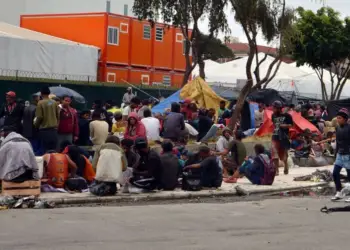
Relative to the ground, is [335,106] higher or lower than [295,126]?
higher

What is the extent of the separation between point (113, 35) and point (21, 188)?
3429cm

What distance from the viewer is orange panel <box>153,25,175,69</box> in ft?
167

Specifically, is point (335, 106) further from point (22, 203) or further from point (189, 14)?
point (22, 203)

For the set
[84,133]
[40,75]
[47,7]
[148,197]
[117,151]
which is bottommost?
[148,197]

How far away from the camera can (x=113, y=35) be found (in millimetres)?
47469

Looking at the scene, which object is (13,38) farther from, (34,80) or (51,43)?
(34,80)

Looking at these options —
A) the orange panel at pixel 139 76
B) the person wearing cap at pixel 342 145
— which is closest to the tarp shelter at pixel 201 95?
the person wearing cap at pixel 342 145

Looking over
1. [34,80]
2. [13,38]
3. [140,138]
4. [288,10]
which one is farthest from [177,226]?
[13,38]

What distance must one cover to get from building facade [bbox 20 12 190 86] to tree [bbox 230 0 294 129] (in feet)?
51.9

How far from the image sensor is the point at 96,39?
4731 centimetres

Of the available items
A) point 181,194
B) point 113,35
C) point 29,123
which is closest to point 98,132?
point 29,123

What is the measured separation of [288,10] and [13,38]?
16.3 metres

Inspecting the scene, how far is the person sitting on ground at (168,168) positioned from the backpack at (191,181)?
0.20 m

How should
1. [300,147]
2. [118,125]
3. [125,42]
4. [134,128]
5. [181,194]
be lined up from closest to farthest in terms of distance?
[181,194]
[134,128]
[118,125]
[300,147]
[125,42]
